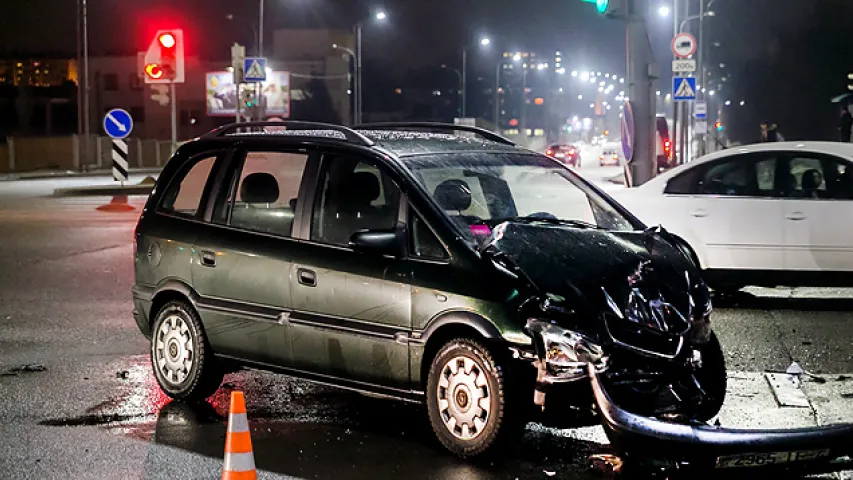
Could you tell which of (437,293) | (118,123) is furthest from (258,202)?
(118,123)

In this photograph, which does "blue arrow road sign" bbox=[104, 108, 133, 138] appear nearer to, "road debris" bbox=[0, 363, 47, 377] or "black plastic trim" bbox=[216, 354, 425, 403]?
"road debris" bbox=[0, 363, 47, 377]

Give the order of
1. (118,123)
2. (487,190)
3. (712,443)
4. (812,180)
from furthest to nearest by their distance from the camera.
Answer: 1. (118,123)
2. (812,180)
3. (487,190)
4. (712,443)

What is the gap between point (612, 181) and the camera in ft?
138

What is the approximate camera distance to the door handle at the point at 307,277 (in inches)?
261

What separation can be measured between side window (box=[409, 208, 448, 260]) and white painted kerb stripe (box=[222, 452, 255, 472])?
5.86 ft

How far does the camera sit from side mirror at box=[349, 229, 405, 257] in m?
6.28

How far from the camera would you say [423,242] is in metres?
6.29

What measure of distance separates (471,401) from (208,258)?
7.22ft

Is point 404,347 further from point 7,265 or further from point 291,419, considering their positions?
point 7,265

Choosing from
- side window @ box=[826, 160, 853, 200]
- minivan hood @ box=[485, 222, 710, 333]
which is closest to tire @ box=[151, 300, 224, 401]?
minivan hood @ box=[485, 222, 710, 333]

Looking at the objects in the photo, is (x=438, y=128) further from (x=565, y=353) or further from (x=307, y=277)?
(x=565, y=353)

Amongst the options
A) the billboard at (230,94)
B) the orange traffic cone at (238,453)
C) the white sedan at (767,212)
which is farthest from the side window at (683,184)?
the billboard at (230,94)

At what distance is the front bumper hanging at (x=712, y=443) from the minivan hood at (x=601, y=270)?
57cm

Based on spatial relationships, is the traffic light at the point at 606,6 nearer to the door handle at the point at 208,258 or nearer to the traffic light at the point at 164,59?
the door handle at the point at 208,258
